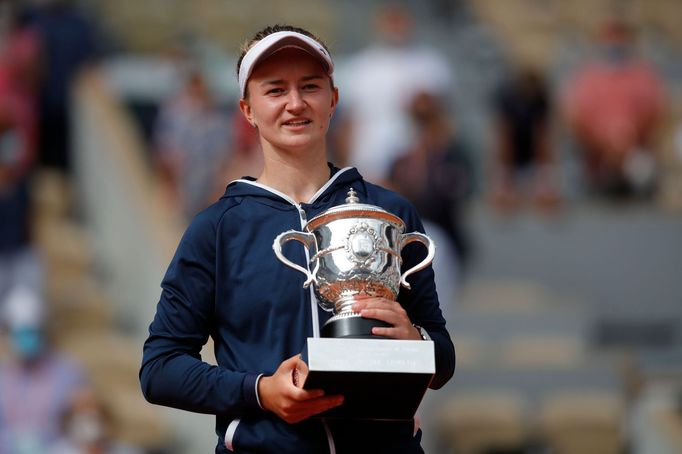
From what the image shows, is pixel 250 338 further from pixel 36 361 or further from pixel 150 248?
pixel 150 248

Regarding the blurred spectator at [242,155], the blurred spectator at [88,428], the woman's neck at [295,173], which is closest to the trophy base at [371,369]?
the woman's neck at [295,173]

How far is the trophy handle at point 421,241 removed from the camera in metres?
3.29

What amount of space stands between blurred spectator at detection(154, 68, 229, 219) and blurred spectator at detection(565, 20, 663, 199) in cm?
278

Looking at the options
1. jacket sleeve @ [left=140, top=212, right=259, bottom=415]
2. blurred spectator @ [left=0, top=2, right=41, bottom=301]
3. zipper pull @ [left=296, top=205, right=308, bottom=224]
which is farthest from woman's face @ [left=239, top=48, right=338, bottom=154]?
blurred spectator @ [left=0, top=2, right=41, bottom=301]

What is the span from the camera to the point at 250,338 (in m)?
3.35

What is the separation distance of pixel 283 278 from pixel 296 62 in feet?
1.42

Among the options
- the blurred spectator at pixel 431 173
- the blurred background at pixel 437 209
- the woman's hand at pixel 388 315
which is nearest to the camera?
the woman's hand at pixel 388 315

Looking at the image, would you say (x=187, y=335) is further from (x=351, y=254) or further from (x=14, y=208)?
(x=14, y=208)

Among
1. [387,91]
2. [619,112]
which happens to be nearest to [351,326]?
[387,91]

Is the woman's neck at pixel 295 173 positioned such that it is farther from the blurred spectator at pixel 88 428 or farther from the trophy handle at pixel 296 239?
the blurred spectator at pixel 88 428

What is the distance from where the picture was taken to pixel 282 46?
11.0 feet

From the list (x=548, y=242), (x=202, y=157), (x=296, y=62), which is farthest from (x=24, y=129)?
(x=296, y=62)

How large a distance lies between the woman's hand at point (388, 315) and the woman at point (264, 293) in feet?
0.06

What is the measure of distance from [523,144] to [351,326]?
857cm
